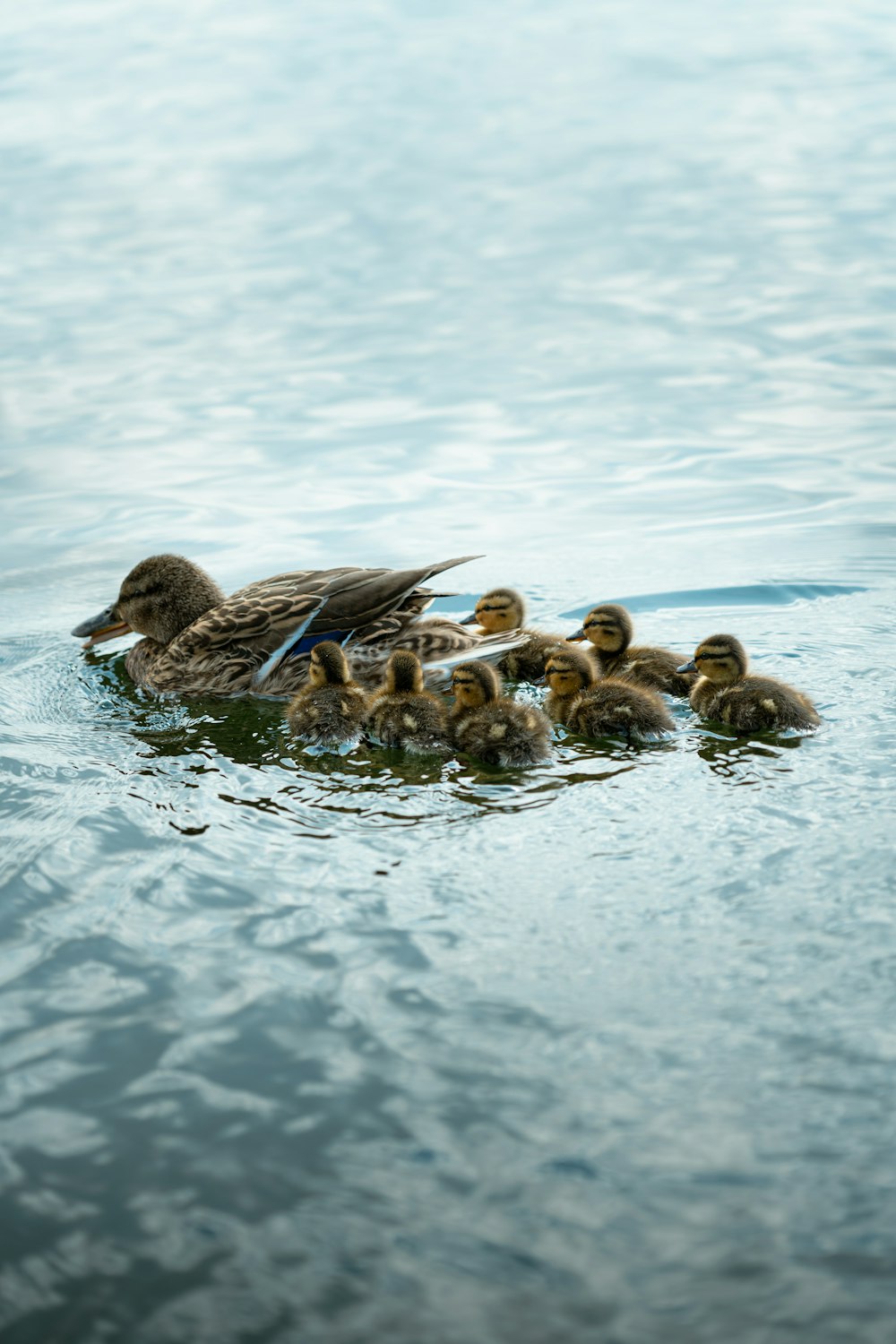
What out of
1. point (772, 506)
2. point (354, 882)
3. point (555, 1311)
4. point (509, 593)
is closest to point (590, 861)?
point (354, 882)

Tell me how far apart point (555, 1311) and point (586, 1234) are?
16 centimetres

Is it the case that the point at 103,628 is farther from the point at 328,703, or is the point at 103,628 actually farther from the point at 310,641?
the point at 328,703

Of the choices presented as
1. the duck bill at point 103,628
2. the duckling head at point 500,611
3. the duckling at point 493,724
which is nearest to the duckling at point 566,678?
the duckling at point 493,724

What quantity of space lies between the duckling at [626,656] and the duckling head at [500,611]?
47cm

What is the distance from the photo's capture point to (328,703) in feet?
16.7

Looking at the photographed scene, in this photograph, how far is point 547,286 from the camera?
10.7 metres

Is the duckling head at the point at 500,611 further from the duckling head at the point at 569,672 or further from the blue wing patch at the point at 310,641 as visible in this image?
the duckling head at the point at 569,672

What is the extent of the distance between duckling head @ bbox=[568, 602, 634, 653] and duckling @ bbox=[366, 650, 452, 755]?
83 cm

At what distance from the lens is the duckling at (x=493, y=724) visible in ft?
15.4

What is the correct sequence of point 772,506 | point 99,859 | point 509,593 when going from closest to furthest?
point 99,859
point 509,593
point 772,506

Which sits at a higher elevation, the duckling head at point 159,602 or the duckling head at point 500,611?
the duckling head at point 159,602

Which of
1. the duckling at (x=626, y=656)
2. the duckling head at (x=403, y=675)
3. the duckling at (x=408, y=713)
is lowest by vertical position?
the duckling at (x=626, y=656)

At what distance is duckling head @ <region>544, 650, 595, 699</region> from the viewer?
5.18m

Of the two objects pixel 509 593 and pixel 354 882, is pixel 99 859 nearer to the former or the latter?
pixel 354 882
